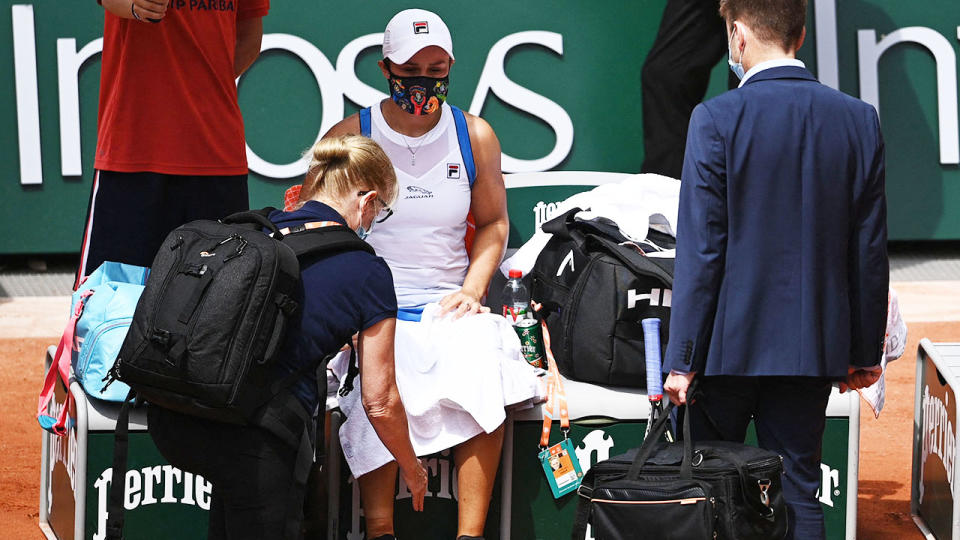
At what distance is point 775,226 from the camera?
292 centimetres

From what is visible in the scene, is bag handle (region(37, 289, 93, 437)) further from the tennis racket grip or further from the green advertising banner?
the green advertising banner

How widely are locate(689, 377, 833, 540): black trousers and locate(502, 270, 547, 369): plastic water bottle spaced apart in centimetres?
99

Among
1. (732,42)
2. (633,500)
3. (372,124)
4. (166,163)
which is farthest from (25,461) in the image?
(732,42)

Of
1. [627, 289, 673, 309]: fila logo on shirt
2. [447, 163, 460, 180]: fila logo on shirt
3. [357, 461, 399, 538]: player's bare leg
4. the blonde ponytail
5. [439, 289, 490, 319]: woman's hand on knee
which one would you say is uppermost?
the blonde ponytail

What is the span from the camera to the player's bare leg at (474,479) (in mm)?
3561

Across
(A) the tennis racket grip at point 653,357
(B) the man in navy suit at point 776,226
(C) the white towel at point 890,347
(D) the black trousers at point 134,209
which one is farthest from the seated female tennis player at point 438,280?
(C) the white towel at point 890,347

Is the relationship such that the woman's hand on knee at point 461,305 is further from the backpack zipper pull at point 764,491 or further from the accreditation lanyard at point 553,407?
the backpack zipper pull at point 764,491

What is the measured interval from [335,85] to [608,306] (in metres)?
3.88

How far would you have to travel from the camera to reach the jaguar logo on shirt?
4070 mm

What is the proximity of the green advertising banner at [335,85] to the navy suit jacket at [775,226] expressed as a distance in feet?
14.7

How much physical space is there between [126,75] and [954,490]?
2.68 m

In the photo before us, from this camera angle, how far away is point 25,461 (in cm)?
490

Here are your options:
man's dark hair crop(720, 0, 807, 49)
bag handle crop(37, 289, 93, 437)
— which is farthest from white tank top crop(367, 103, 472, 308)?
man's dark hair crop(720, 0, 807, 49)

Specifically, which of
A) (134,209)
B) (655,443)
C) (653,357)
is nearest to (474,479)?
(653,357)
